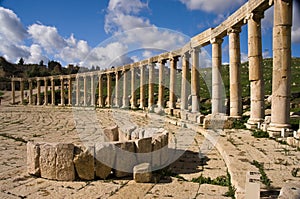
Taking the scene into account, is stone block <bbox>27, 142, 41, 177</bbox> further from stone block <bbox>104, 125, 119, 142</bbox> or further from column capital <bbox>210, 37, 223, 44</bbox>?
column capital <bbox>210, 37, 223, 44</bbox>

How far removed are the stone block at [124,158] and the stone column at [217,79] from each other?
11453 mm

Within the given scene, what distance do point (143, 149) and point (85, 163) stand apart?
1.50m

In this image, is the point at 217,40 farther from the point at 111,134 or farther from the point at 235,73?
the point at 111,134

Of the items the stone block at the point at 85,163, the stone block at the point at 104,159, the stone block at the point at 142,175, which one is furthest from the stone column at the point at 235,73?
the stone block at the point at 85,163

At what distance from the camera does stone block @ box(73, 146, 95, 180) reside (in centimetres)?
624

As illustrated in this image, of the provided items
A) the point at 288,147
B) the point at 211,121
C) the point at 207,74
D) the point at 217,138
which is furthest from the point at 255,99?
the point at 207,74

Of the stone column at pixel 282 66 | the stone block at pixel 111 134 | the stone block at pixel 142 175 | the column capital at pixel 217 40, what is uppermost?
the column capital at pixel 217 40

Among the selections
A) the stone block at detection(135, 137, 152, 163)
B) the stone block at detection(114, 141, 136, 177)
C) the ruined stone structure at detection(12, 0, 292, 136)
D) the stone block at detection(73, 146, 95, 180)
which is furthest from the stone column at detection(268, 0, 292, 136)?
the stone block at detection(73, 146, 95, 180)

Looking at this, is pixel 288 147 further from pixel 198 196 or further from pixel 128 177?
pixel 128 177

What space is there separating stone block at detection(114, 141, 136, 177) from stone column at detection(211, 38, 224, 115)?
11.5 m

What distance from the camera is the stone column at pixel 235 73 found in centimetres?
1521

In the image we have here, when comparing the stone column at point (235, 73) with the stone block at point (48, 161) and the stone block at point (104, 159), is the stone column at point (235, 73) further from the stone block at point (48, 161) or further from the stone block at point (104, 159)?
the stone block at point (48, 161)

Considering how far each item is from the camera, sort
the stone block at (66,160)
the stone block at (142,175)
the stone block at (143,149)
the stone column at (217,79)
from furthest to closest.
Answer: the stone column at (217,79)
the stone block at (143,149)
the stone block at (66,160)
the stone block at (142,175)

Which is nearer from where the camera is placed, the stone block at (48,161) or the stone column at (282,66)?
the stone block at (48,161)
